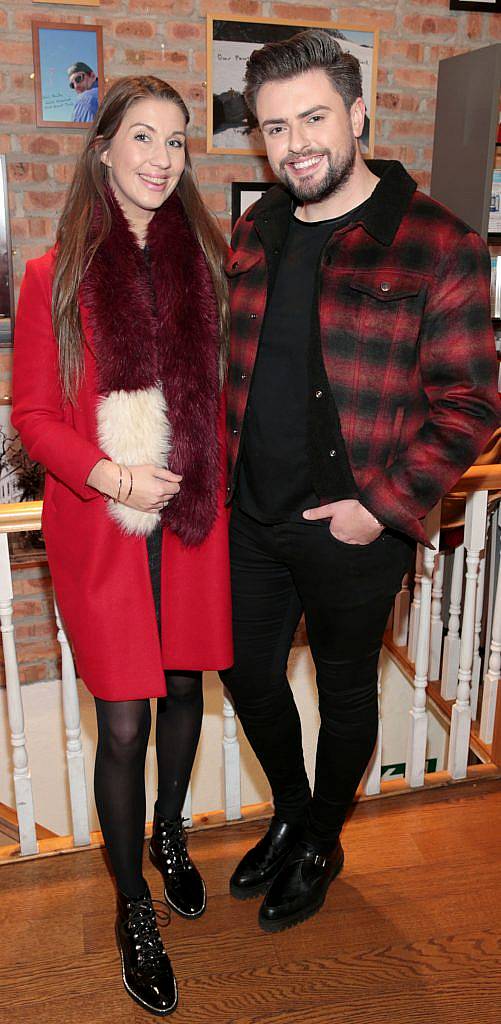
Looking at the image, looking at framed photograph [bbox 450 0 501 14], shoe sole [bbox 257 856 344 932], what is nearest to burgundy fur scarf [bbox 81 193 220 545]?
shoe sole [bbox 257 856 344 932]

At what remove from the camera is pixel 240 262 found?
1.64 m

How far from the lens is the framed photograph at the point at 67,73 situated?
305 centimetres

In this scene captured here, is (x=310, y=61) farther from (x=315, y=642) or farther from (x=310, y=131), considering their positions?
(x=315, y=642)

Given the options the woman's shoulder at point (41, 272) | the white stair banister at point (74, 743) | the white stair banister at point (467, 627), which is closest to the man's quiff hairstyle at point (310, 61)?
the woman's shoulder at point (41, 272)

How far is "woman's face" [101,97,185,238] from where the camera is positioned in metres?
1.48

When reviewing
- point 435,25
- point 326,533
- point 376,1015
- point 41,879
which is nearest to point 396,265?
point 326,533

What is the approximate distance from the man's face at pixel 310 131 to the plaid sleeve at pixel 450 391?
26 cm

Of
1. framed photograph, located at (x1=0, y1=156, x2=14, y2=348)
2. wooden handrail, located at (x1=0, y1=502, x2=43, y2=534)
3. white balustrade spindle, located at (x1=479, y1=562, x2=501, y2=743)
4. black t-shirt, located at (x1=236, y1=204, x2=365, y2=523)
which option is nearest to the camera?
black t-shirt, located at (x1=236, y1=204, x2=365, y2=523)

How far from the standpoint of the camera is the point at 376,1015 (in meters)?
1.66

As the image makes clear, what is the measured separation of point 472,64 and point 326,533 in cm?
261

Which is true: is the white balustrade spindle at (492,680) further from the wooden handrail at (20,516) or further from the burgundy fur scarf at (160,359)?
the wooden handrail at (20,516)

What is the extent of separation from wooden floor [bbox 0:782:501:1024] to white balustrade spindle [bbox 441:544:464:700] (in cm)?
91

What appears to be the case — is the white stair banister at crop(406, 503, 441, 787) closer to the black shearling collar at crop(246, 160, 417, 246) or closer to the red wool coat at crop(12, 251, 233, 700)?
the red wool coat at crop(12, 251, 233, 700)

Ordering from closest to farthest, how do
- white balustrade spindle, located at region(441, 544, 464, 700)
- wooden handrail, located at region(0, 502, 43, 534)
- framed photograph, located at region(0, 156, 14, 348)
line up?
wooden handrail, located at region(0, 502, 43, 534), white balustrade spindle, located at region(441, 544, 464, 700), framed photograph, located at region(0, 156, 14, 348)
